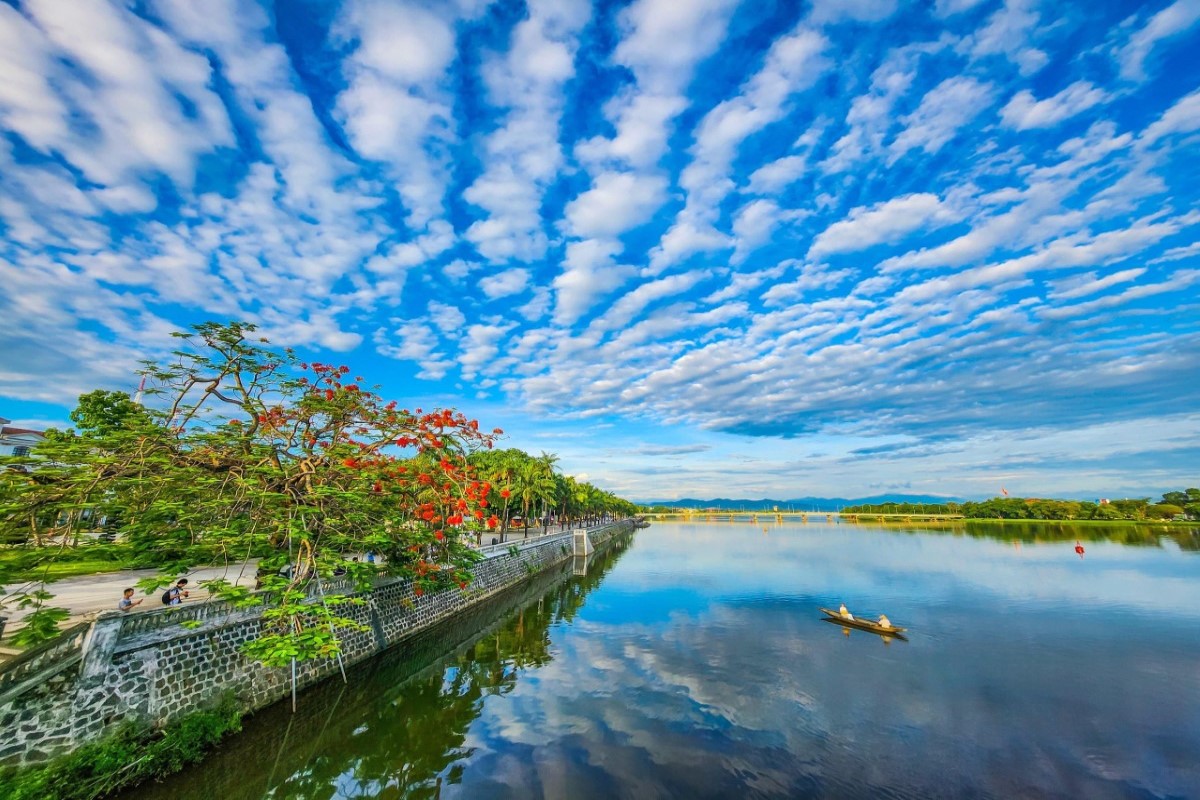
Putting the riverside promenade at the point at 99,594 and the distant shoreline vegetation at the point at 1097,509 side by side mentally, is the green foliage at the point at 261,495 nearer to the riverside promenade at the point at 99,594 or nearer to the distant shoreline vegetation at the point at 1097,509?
the riverside promenade at the point at 99,594

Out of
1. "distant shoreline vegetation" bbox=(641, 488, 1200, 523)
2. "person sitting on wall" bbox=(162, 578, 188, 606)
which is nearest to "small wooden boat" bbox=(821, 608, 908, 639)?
"person sitting on wall" bbox=(162, 578, 188, 606)

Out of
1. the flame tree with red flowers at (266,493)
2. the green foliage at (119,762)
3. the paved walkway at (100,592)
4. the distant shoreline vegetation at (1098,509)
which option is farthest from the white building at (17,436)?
the distant shoreline vegetation at (1098,509)

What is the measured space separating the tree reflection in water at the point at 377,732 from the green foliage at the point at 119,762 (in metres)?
0.37

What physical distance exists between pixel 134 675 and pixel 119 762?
1.75 metres

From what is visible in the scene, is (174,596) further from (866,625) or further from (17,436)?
(17,436)

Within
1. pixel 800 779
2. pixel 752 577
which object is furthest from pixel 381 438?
pixel 752 577

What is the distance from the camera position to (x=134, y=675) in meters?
10.9

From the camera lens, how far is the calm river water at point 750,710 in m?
11.7

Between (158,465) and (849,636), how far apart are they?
30.1 m

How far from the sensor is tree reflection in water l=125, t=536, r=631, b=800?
36.2ft

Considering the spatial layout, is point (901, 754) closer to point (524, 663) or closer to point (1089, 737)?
point (1089, 737)

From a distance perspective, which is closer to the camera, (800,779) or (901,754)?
(800,779)

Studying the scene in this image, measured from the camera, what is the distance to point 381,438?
52.5 feet

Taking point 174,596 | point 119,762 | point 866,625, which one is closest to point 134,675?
point 119,762
